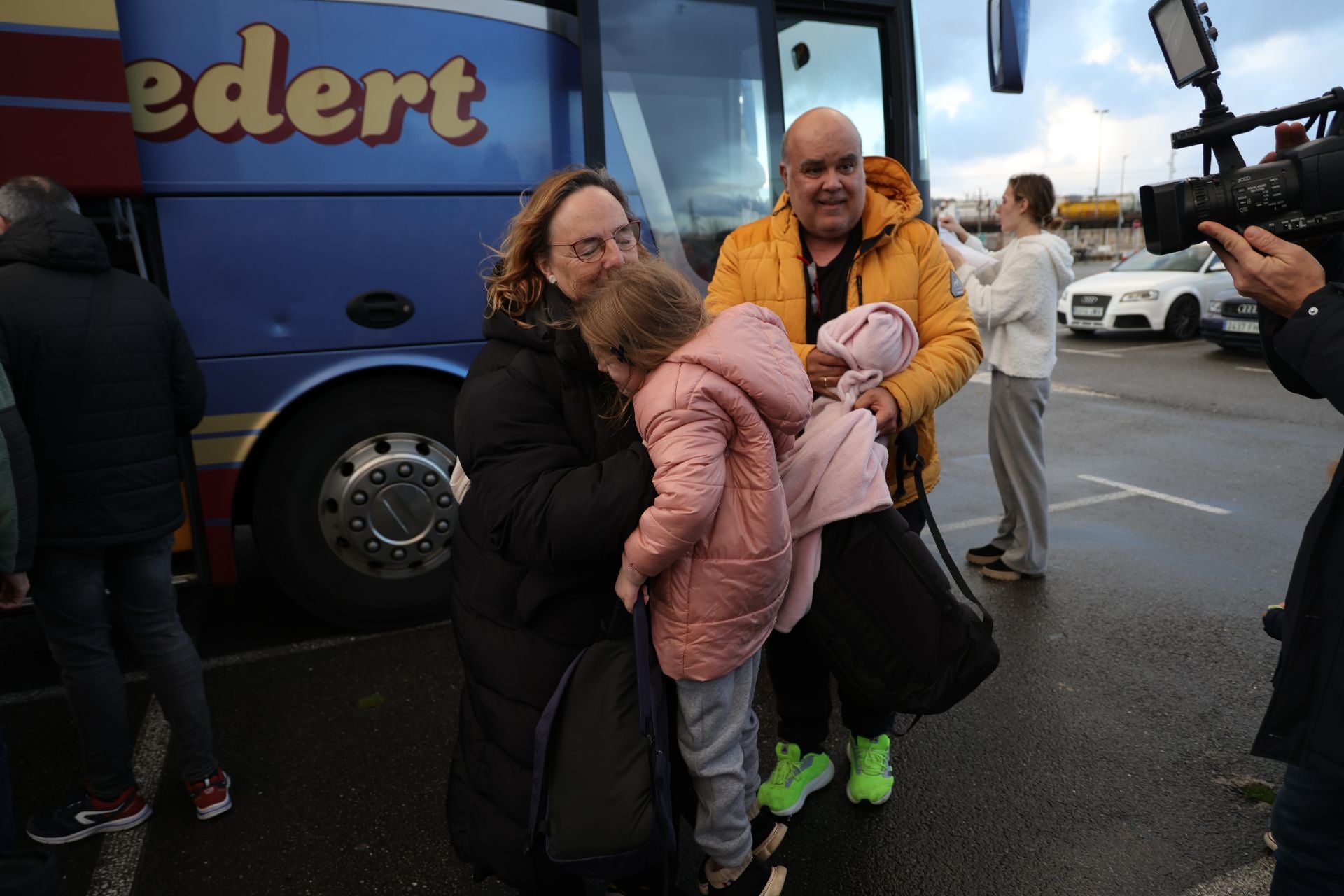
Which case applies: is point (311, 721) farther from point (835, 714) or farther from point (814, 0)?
point (814, 0)

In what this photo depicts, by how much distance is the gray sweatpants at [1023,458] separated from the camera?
4.46 metres

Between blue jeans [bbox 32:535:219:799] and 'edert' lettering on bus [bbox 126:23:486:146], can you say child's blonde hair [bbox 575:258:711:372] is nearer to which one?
blue jeans [bbox 32:535:219:799]

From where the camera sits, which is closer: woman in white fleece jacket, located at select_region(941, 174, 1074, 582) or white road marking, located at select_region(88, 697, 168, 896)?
white road marking, located at select_region(88, 697, 168, 896)

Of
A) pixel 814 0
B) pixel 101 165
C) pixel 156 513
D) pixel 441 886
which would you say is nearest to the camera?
pixel 441 886

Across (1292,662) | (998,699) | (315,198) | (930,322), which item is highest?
(315,198)

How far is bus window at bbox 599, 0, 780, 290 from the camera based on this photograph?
4.04 metres

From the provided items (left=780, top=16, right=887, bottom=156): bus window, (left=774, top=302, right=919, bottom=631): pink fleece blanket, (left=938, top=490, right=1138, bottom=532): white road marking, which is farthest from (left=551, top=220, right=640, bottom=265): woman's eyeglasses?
(left=938, top=490, right=1138, bottom=532): white road marking

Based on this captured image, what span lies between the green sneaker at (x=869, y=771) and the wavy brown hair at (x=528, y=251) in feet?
5.74

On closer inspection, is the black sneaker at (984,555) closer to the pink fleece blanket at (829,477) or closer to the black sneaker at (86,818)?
the pink fleece blanket at (829,477)

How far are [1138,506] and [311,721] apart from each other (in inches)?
195

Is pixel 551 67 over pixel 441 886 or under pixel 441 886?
over

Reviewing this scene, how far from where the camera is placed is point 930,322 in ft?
8.72

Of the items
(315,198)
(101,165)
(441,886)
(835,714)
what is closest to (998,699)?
(835,714)

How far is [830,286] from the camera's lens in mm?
2658
